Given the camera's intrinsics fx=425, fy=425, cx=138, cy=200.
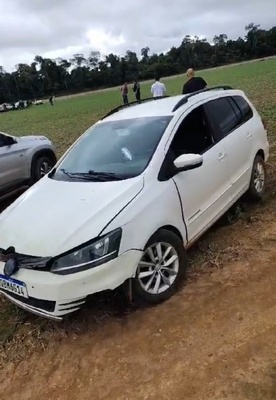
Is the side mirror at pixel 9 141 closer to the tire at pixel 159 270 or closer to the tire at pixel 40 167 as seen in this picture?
the tire at pixel 40 167

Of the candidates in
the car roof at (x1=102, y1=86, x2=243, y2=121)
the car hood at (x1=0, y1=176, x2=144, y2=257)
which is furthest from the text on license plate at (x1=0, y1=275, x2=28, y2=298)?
the car roof at (x1=102, y1=86, x2=243, y2=121)

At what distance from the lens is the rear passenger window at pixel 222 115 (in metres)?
4.54

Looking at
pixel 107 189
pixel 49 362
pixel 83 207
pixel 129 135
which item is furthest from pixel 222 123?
pixel 49 362

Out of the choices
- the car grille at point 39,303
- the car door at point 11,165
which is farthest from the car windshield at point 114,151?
the car door at point 11,165

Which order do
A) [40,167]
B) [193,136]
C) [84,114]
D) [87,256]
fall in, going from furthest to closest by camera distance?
[84,114] < [40,167] < [193,136] < [87,256]

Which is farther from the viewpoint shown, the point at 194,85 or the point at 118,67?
the point at 118,67

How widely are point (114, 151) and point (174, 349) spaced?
196cm

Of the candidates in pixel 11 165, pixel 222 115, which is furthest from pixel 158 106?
pixel 11 165

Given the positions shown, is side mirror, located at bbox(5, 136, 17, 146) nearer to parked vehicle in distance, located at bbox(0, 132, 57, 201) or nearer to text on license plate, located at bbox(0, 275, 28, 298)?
parked vehicle in distance, located at bbox(0, 132, 57, 201)

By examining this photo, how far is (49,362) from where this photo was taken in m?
3.10

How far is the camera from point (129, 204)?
3.28 m

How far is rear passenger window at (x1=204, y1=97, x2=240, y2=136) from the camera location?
14.9 feet

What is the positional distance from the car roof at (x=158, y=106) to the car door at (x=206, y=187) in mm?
196

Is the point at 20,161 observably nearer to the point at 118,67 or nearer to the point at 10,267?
the point at 10,267
